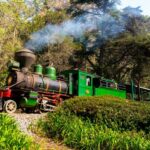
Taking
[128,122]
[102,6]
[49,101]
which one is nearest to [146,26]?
[102,6]

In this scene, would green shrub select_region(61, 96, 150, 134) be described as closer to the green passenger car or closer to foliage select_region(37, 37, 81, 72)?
the green passenger car

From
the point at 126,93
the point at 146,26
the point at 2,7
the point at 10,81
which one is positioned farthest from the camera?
the point at 2,7

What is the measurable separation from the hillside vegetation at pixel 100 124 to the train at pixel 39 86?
418 cm

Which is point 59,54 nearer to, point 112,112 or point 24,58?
point 24,58

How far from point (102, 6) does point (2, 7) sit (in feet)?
33.8

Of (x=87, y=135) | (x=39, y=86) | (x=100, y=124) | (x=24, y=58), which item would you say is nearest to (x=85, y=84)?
(x=39, y=86)

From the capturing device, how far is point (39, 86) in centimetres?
1853

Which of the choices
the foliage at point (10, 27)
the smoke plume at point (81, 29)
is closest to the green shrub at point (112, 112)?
the foliage at point (10, 27)

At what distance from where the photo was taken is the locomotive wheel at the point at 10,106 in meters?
16.7

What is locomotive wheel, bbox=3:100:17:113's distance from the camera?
16.7 metres

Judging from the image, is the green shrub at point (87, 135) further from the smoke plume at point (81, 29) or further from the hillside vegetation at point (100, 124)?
the smoke plume at point (81, 29)

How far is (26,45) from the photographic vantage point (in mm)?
31703

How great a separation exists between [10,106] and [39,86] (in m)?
2.26

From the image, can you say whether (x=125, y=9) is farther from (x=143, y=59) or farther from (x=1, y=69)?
(x=1, y=69)
